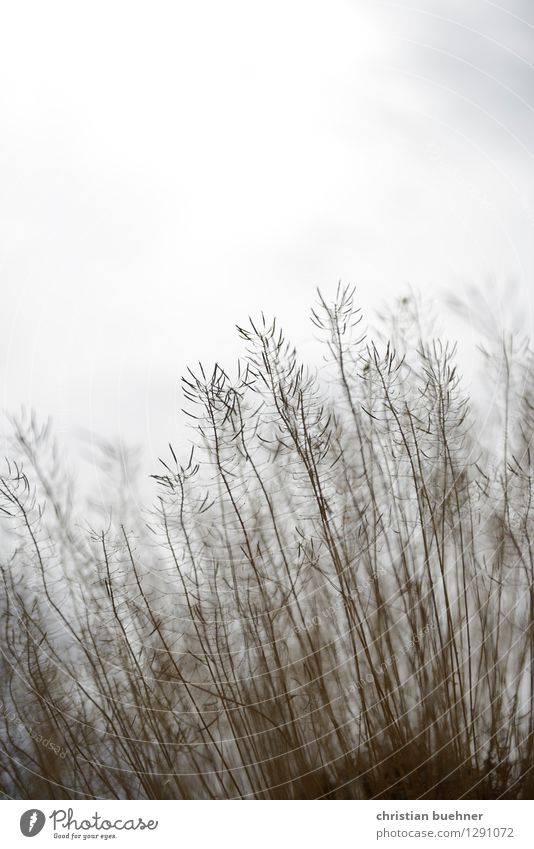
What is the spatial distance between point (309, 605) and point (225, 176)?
0.67 metres

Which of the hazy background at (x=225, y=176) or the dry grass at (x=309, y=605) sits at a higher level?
the hazy background at (x=225, y=176)

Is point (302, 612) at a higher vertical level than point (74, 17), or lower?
lower

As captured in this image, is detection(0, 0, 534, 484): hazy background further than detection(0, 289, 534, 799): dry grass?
Yes

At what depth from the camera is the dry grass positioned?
3.31 ft

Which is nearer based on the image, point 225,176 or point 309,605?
point 309,605

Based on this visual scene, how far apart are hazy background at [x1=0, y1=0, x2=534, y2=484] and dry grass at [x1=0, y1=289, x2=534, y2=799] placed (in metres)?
0.10

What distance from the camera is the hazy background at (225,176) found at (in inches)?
43.6

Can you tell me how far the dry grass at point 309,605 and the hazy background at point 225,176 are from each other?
3.7 inches

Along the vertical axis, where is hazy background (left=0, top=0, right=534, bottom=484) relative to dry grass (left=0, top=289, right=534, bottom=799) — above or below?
above

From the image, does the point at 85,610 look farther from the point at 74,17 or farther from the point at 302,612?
the point at 74,17

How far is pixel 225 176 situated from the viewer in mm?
1144
